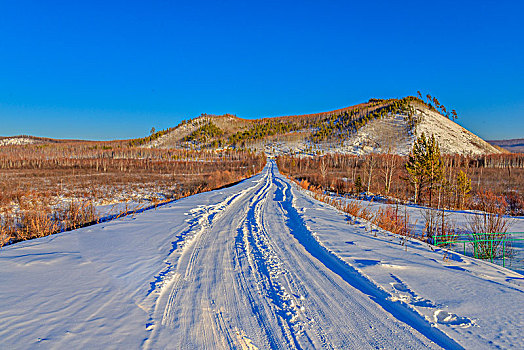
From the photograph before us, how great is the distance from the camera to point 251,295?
3957 millimetres

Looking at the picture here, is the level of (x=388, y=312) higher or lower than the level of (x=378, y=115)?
lower

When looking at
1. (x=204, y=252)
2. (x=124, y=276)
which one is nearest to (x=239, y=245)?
(x=204, y=252)

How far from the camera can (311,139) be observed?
5094 inches

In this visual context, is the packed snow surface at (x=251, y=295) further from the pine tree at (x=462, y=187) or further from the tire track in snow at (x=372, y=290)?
the pine tree at (x=462, y=187)

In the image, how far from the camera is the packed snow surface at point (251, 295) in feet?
9.62

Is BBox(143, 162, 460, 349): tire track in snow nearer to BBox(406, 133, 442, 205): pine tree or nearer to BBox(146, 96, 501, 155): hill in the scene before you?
BBox(406, 133, 442, 205): pine tree

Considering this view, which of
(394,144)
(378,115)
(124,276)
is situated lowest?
(124,276)

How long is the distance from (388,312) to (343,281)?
1.02 meters

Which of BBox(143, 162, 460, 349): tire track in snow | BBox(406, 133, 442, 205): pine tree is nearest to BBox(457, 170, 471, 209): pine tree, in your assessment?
BBox(406, 133, 442, 205): pine tree

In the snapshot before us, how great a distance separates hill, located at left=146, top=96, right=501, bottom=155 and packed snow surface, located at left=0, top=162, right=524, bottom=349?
3266 inches

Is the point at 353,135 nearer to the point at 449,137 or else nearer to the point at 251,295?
the point at 449,137

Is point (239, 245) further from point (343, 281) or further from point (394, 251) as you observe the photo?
point (394, 251)

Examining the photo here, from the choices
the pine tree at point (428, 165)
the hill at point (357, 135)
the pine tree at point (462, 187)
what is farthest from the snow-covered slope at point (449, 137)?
the pine tree at point (428, 165)

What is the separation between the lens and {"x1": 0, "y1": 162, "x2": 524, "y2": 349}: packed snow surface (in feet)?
9.62
